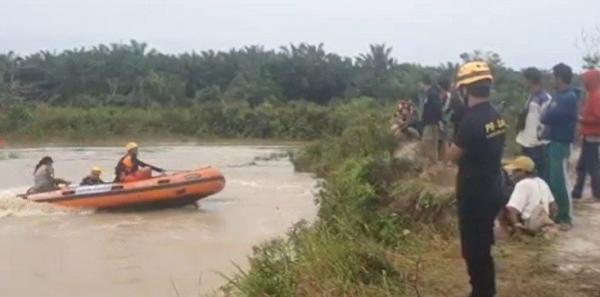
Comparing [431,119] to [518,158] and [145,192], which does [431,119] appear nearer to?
[518,158]

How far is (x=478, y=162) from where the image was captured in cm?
477

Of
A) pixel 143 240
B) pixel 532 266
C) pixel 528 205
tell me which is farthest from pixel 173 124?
pixel 532 266

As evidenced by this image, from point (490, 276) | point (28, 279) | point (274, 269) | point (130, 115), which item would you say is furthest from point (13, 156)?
point (490, 276)

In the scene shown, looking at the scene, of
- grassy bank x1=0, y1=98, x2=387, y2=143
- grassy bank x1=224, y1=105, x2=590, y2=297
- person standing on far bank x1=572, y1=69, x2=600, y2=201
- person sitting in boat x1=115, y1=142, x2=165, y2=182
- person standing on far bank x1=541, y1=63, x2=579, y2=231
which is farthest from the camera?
grassy bank x1=0, y1=98, x2=387, y2=143

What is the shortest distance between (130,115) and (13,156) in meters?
10.3

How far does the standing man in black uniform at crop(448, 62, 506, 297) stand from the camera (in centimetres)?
475

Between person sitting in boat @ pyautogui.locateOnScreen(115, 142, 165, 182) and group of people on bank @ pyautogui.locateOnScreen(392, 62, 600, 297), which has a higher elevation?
group of people on bank @ pyautogui.locateOnScreen(392, 62, 600, 297)

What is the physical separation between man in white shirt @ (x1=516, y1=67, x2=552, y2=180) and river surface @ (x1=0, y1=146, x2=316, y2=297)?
3.56 meters

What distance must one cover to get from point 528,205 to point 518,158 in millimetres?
638

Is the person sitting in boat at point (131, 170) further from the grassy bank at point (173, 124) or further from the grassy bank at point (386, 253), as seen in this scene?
the grassy bank at point (173, 124)

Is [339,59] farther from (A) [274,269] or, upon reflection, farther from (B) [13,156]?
(A) [274,269]

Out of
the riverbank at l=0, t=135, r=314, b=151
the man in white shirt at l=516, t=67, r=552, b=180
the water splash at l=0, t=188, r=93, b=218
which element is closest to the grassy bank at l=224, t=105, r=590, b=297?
the man in white shirt at l=516, t=67, r=552, b=180

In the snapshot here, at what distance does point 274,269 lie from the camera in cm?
665

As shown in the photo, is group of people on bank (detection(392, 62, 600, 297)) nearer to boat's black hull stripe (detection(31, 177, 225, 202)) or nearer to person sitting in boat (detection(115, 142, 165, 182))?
boat's black hull stripe (detection(31, 177, 225, 202))
